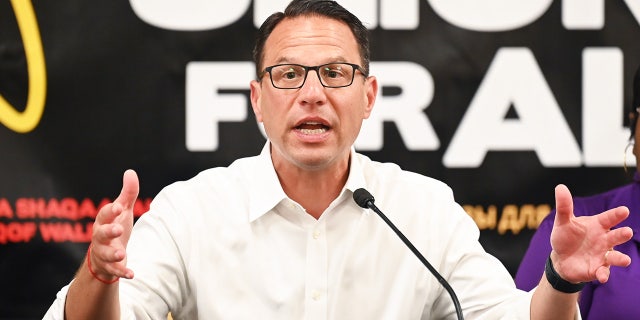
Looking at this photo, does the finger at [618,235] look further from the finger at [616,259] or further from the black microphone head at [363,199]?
the black microphone head at [363,199]

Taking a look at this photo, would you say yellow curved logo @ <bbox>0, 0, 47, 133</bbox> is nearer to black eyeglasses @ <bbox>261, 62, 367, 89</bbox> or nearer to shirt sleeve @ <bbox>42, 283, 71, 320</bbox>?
black eyeglasses @ <bbox>261, 62, 367, 89</bbox>

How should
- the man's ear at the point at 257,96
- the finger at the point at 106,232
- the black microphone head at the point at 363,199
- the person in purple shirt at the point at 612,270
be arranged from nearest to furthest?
the finger at the point at 106,232
the black microphone head at the point at 363,199
the man's ear at the point at 257,96
the person in purple shirt at the point at 612,270

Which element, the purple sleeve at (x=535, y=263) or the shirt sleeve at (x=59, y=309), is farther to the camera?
the purple sleeve at (x=535, y=263)

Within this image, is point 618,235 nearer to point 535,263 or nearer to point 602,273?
point 602,273

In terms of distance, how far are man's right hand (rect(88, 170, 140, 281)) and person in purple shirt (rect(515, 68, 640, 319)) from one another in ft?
4.23

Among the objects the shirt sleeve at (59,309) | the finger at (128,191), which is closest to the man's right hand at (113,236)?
the finger at (128,191)

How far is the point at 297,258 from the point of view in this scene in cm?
217

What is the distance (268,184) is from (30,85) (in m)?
1.17

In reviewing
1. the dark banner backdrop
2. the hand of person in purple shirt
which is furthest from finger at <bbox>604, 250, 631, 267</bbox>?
the dark banner backdrop

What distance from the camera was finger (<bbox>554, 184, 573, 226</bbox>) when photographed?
1.64 meters

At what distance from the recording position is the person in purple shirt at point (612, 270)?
251 cm

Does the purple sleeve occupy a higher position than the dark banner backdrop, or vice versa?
the dark banner backdrop

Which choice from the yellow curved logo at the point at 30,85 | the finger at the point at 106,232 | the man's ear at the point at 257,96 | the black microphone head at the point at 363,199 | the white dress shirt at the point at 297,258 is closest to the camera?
the finger at the point at 106,232

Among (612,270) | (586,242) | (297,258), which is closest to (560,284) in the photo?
(586,242)
